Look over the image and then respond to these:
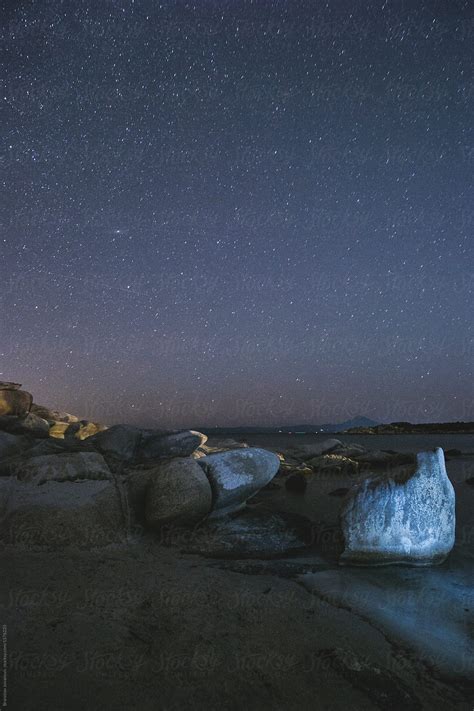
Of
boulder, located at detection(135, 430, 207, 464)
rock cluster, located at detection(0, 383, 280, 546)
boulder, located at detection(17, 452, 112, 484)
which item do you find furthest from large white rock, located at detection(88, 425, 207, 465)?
boulder, located at detection(17, 452, 112, 484)

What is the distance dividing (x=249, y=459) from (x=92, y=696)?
21.2 ft

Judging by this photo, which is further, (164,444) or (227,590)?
(164,444)

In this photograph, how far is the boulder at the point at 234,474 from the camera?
8258 millimetres

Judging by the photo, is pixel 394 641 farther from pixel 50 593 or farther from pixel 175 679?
pixel 50 593

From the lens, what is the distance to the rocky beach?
2.93 m

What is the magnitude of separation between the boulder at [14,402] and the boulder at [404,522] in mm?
15445

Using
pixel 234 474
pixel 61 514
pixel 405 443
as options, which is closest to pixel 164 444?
pixel 234 474

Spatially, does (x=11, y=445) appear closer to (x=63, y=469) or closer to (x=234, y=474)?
(x=63, y=469)

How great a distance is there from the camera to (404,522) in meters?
5.99

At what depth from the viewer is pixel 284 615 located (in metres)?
4.15

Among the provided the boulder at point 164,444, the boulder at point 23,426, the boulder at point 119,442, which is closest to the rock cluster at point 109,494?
the boulder at point 119,442

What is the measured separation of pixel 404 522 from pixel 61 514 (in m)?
5.61

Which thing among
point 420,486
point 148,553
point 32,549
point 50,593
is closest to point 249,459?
point 148,553

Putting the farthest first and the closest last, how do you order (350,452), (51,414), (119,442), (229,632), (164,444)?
1. (350,452)
2. (51,414)
3. (164,444)
4. (119,442)
5. (229,632)
